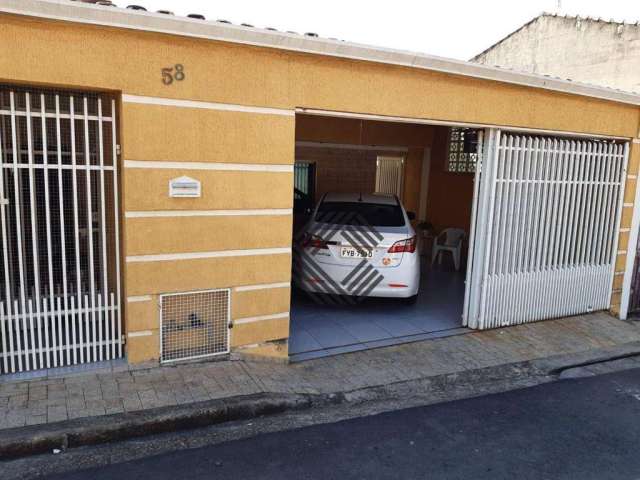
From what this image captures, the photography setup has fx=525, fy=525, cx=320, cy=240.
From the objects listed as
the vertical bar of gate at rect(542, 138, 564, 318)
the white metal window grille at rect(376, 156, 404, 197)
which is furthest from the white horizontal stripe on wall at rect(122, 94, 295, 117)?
the white metal window grille at rect(376, 156, 404, 197)

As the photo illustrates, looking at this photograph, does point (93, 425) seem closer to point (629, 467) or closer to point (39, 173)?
point (39, 173)

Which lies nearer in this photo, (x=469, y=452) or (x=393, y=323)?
(x=469, y=452)

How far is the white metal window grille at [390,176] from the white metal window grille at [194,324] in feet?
22.5

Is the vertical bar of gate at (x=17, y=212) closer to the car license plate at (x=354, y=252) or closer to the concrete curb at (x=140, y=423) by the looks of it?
the concrete curb at (x=140, y=423)

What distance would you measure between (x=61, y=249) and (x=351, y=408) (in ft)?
9.13

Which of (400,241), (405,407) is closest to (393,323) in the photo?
(400,241)

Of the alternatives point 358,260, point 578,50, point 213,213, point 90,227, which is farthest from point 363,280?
point 578,50

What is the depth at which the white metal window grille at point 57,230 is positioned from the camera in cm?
412

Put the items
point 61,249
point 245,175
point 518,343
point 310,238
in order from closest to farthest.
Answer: point 61,249 → point 245,175 → point 518,343 → point 310,238

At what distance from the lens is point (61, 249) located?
171 inches

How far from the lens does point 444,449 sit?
12.8 ft

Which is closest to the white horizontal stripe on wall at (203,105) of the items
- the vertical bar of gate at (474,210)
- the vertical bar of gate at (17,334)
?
the vertical bar of gate at (17,334)

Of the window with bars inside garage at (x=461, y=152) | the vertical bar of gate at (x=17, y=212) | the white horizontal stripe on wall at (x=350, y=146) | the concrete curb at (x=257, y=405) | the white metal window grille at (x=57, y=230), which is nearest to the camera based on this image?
the concrete curb at (x=257, y=405)

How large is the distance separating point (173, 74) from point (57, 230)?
5.33 ft
